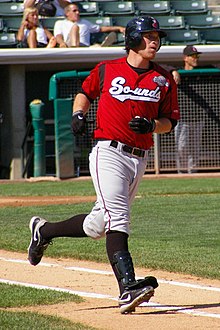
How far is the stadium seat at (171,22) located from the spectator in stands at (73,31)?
198cm

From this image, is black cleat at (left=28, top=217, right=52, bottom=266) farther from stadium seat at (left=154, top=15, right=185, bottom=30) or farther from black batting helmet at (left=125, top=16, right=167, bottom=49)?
stadium seat at (left=154, top=15, right=185, bottom=30)

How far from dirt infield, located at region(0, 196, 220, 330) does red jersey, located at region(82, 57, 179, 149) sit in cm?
100

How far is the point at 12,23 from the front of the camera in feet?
58.2

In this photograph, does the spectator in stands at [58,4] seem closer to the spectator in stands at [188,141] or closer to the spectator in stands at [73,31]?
the spectator in stands at [73,31]

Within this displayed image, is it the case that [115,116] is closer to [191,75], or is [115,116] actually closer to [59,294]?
[59,294]

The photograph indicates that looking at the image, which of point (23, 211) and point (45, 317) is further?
point (23, 211)

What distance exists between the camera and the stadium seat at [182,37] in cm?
1811

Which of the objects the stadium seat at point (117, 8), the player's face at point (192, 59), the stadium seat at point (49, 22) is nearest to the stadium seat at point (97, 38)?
the stadium seat at point (49, 22)

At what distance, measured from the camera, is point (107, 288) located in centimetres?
602

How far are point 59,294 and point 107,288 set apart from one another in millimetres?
460

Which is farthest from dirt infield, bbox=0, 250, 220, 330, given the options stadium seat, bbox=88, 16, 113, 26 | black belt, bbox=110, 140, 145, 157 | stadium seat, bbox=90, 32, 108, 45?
stadium seat, bbox=88, 16, 113, 26

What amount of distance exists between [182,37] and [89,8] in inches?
80.3

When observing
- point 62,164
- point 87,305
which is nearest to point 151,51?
point 87,305

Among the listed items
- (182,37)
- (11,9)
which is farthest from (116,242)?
(11,9)
